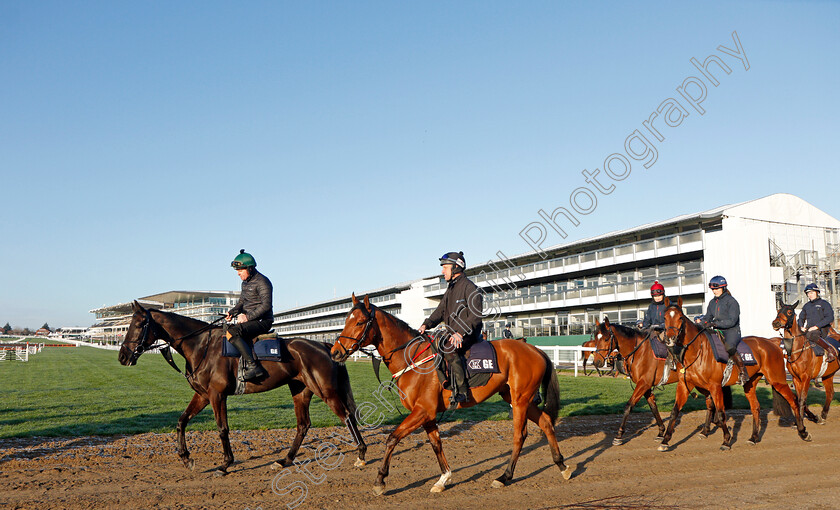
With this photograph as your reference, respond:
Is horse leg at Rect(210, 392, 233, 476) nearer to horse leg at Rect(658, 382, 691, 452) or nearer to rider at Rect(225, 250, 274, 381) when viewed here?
rider at Rect(225, 250, 274, 381)

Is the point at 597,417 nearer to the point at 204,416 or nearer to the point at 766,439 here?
the point at 766,439

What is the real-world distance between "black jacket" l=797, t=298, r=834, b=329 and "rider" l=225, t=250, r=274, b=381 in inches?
408

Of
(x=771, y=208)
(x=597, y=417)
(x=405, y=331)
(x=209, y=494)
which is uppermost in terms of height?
(x=771, y=208)

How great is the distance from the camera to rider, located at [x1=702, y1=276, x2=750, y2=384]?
29.6 feet

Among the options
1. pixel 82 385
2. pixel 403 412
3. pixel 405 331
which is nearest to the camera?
pixel 405 331

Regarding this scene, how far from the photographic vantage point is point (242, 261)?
7625mm

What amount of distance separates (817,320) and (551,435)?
810 cm

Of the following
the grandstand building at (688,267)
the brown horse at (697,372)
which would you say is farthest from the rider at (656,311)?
the grandstand building at (688,267)

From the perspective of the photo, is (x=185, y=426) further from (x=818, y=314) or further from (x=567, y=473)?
(x=818, y=314)

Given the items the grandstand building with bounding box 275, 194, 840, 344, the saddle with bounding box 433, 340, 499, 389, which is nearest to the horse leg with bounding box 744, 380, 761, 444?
the saddle with bounding box 433, 340, 499, 389

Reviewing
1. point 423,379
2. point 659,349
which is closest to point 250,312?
point 423,379

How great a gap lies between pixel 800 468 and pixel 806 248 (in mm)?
28892

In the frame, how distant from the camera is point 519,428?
6617mm

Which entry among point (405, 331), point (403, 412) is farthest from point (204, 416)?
point (405, 331)
